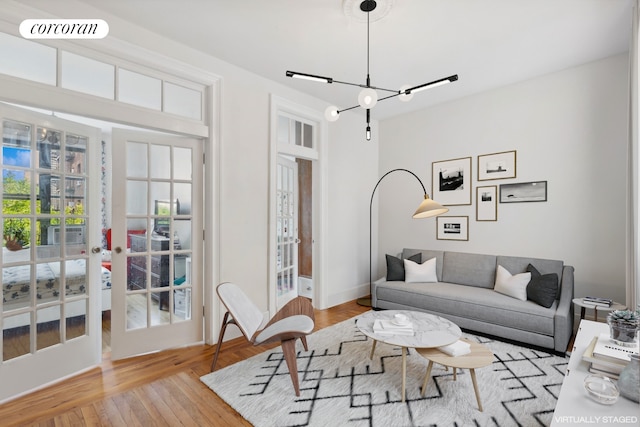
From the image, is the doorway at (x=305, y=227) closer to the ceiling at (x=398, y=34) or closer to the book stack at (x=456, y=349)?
the ceiling at (x=398, y=34)

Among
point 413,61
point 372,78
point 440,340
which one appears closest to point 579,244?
point 440,340

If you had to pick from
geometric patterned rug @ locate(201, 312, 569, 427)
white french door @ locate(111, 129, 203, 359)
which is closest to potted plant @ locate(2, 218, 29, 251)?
white french door @ locate(111, 129, 203, 359)

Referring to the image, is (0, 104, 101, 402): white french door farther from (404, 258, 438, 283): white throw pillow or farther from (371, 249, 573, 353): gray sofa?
(404, 258, 438, 283): white throw pillow

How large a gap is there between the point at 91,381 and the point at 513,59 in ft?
15.5

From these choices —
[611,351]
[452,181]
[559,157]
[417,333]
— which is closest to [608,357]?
[611,351]

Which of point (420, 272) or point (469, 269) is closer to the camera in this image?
point (469, 269)

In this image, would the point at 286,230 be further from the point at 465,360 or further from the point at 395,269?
the point at 465,360

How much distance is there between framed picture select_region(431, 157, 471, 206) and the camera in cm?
416

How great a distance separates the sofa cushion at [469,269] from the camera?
374cm

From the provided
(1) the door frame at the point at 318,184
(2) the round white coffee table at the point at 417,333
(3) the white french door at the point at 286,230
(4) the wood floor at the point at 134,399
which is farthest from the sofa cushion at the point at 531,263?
(4) the wood floor at the point at 134,399

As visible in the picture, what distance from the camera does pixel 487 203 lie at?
3.98 m

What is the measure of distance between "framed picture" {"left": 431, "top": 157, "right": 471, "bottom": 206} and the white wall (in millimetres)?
83

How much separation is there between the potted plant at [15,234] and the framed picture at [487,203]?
14.9 feet

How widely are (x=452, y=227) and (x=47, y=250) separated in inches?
170
